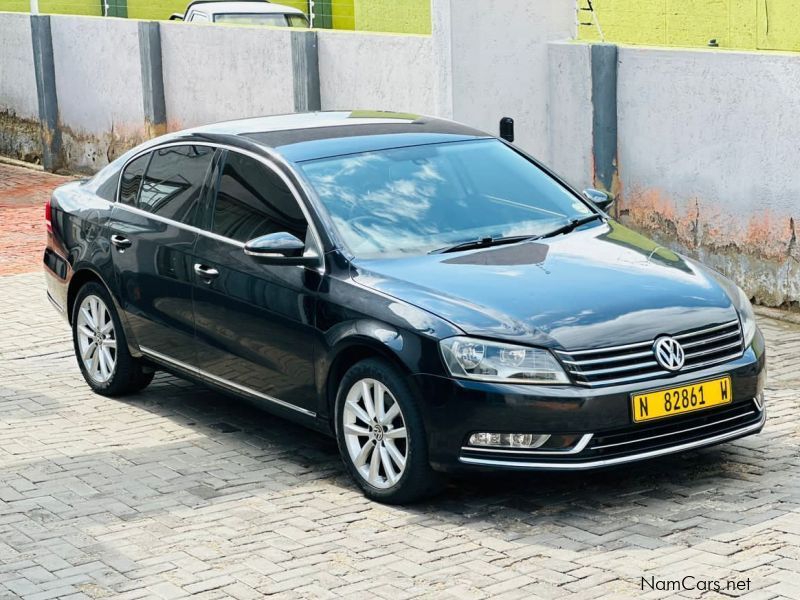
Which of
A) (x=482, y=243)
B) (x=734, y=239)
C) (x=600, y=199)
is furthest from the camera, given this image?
(x=734, y=239)

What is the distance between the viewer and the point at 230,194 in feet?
25.4

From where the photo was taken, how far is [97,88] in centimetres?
1906

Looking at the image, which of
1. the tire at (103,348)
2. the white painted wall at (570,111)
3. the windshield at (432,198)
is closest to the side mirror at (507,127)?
the white painted wall at (570,111)

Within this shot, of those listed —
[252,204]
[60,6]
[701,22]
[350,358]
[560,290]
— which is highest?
[60,6]

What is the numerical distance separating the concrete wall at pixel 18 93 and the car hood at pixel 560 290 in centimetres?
1426

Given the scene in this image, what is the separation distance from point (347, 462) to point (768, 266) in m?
4.70

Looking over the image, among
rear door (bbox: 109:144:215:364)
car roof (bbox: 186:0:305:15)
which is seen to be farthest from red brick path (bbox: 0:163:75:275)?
rear door (bbox: 109:144:215:364)

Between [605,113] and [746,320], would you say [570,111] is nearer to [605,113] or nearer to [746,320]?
[605,113]

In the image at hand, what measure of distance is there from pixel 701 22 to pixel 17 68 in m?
9.26

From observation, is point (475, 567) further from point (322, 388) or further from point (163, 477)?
point (163, 477)

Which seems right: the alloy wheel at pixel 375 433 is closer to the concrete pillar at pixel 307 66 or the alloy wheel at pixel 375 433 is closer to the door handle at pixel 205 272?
the door handle at pixel 205 272

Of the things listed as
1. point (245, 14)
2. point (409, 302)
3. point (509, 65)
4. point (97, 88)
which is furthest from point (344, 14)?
point (409, 302)

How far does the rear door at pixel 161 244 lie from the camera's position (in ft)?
26.0

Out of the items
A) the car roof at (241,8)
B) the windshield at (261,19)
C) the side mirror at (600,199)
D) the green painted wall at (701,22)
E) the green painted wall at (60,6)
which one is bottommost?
the side mirror at (600,199)
